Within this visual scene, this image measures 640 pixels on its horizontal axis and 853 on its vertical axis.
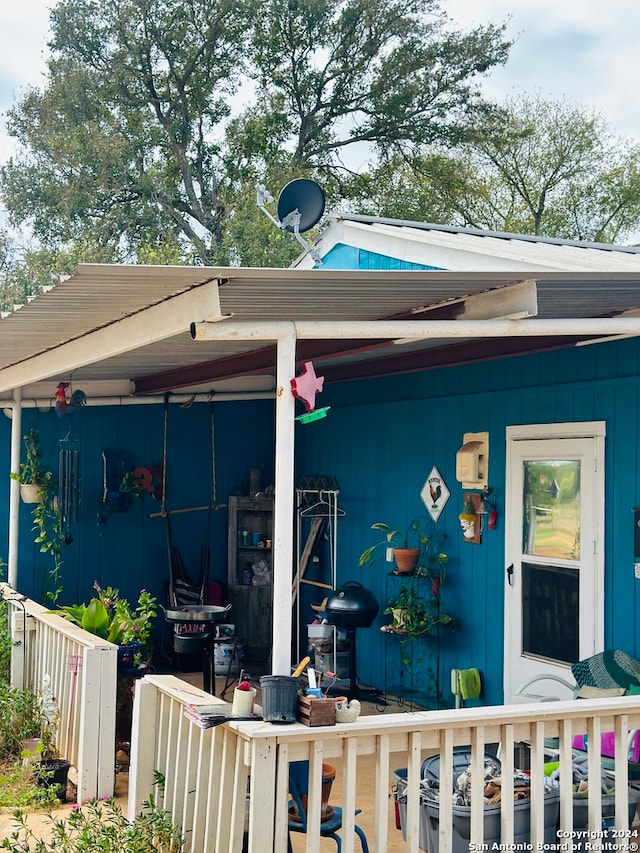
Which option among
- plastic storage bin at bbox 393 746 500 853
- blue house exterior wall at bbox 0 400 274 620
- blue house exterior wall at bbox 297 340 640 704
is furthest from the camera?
blue house exterior wall at bbox 0 400 274 620

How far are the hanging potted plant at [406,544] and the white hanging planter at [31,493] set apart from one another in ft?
7.89

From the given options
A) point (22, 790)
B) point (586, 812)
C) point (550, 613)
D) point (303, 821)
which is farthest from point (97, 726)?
point (550, 613)

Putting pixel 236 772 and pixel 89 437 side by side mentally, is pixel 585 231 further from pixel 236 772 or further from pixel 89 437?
pixel 236 772

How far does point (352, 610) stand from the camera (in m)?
6.92

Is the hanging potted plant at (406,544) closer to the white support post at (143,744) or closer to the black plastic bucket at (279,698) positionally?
the white support post at (143,744)

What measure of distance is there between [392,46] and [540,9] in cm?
Result: 708

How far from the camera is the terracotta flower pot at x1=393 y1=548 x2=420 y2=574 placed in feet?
22.7

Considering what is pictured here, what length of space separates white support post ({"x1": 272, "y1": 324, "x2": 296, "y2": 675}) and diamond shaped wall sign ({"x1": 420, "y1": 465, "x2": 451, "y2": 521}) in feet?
10.3

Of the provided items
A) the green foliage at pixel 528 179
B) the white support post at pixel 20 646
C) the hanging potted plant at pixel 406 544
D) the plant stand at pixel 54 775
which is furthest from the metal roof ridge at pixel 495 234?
the green foliage at pixel 528 179

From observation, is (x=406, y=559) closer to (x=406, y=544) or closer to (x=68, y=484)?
(x=406, y=544)

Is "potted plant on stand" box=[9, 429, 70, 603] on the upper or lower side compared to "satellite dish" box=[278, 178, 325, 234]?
lower

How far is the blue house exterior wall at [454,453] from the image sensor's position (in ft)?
17.5

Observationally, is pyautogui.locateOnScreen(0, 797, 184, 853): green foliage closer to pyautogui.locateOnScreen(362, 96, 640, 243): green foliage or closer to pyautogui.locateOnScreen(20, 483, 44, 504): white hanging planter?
pyautogui.locateOnScreen(20, 483, 44, 504): white hanging planter

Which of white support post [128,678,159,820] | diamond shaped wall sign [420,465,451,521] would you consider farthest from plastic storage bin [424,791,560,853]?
diamond shaped wall sign [420,465,451,521]
